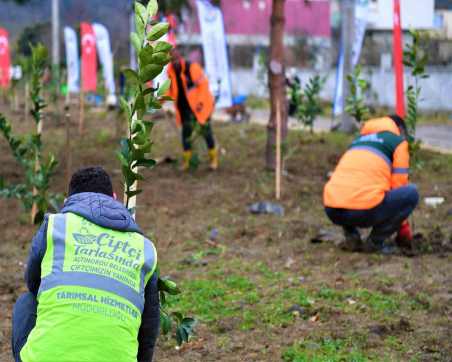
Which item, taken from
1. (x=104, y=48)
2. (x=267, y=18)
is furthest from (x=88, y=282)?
(x=267, y=18)

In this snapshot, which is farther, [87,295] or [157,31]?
[157,31]

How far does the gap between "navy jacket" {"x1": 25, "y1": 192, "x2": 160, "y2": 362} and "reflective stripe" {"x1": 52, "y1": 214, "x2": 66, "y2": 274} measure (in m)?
0.06

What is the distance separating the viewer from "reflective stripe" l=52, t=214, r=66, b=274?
3477 mm

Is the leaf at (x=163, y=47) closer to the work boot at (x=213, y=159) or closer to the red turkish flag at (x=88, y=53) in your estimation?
the work boot at (x=213, y=159)

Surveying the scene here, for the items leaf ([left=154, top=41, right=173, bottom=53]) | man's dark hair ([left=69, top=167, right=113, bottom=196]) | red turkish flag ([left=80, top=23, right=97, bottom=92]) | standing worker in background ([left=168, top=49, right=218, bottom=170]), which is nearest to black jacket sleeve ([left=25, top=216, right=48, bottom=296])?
man's dark hair ([left=69, top=167, right=113, bottom=196])

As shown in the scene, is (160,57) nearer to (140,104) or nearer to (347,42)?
(140,104)

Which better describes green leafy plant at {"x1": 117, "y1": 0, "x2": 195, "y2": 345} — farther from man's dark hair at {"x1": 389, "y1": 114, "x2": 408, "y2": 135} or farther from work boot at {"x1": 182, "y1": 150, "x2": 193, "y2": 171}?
work boot at {"x1": 182, "y1": 150, "x2": 193, "y2": 171}

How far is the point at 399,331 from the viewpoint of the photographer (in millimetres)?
5762

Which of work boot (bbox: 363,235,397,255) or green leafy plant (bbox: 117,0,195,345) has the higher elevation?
green leafy plant (bbox: 117,0,195,345)

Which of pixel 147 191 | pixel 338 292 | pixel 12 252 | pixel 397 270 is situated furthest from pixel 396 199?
pixel 147 191

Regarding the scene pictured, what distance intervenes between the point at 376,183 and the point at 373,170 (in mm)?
113

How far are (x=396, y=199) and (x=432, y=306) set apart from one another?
52.1 inches

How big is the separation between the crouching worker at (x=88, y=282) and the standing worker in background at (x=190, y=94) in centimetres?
783

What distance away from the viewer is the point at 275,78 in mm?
11734
